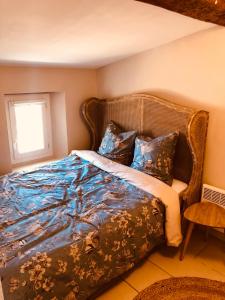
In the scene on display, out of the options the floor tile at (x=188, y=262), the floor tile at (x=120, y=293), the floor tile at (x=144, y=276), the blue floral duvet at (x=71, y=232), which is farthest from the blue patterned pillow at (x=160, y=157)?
the floor tile at (x=120, y=293)

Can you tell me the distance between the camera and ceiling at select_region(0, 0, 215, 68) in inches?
52.9

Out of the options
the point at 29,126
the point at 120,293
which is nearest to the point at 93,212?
the point at 120,293

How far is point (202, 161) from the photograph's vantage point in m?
2.15

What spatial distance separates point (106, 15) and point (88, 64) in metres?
1.32

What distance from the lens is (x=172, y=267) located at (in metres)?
1.89

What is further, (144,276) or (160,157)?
(160,157)

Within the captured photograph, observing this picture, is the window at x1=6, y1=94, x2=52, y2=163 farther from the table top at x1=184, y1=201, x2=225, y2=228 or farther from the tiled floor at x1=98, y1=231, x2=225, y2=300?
the table top at x1=184, y1=201, x2=225, y2=228

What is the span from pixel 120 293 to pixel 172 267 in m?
0.49

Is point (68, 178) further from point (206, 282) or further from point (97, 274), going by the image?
point (206, 282)

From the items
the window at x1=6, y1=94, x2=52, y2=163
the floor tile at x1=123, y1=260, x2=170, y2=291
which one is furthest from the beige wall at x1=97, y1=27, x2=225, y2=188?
the window at x1=6, y1=94, x2=52, y2=163

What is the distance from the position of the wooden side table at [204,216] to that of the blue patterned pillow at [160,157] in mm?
313

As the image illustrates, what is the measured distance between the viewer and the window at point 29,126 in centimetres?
276

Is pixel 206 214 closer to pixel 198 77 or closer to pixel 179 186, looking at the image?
pixel 179 186

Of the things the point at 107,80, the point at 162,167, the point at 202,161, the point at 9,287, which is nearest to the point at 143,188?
the point at 162,167
